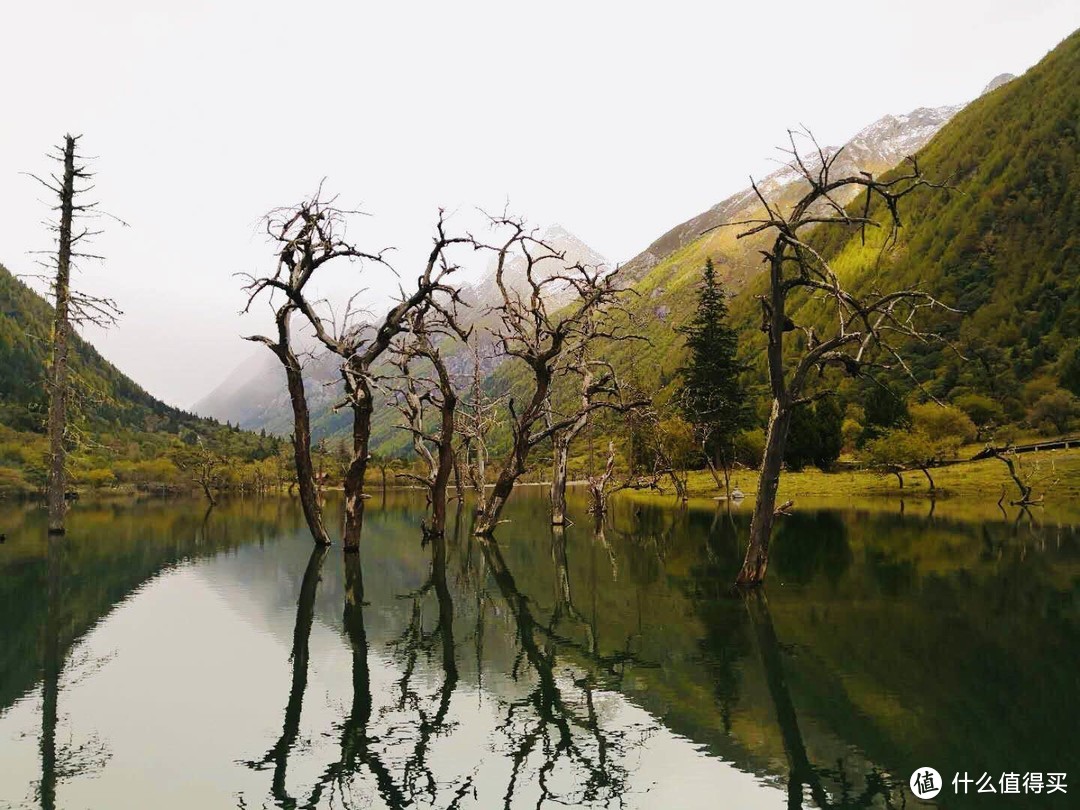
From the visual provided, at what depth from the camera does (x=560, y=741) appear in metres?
8.95

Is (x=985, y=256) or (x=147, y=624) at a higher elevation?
(x=985, y=256)

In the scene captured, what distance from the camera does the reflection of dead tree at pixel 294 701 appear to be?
7.78 metres

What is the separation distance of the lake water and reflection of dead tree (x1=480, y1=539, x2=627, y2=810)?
0.04 meters

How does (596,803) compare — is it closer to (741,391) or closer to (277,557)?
(277,557)

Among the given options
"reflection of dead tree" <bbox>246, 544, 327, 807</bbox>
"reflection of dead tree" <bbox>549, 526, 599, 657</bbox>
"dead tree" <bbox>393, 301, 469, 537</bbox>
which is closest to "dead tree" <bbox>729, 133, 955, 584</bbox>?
"reflection of dead tree" <bbox>549, 526, 599, 657</bbox>

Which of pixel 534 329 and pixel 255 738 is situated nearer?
pixel 255 738

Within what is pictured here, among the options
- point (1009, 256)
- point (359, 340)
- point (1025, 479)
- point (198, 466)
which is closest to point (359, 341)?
point (359, 340)

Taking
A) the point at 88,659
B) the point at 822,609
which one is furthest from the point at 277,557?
the point at 822,609

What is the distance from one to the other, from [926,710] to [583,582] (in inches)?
493

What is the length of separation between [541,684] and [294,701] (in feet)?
11.9

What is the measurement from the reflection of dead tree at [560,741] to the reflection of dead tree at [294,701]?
7.91ft

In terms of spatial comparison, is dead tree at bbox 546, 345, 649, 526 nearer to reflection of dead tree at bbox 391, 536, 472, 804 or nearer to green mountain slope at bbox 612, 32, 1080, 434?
reflection of dead tree at bbox 391, 536, 472, 804

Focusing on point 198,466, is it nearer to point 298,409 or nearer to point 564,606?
point 298,409

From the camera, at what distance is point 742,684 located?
1111 cm
